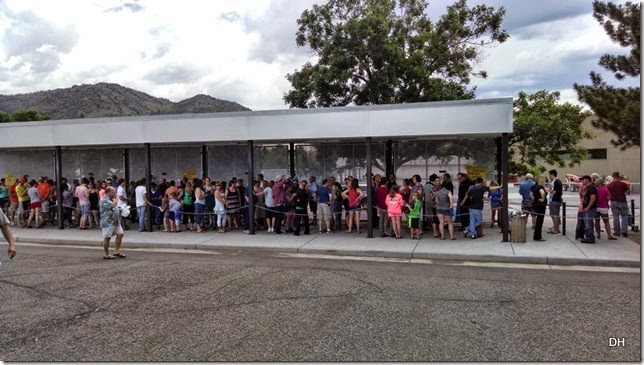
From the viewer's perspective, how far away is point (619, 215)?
12.4 meters

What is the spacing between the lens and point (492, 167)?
1466 cm

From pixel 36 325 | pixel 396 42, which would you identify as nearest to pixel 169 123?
pixel 36 325

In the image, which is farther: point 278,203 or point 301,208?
point 278,203

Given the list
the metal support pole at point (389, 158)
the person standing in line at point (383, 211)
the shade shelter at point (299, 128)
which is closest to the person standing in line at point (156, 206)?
the shade shelter at point (299, 128)

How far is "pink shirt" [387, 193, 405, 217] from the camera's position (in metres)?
12.6

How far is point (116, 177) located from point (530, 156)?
19924 mm

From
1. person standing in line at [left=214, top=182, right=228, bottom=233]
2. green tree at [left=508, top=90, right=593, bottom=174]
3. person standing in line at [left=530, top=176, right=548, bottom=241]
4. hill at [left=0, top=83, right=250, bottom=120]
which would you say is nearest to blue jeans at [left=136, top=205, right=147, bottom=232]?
person standing in line at [left=214, top=182, right=228, bottom=233]

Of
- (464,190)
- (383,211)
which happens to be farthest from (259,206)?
(464,190)

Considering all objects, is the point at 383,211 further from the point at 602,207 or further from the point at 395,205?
the point at 602,207

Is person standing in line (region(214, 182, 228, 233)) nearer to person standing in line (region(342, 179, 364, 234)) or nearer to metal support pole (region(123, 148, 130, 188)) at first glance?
person standing in line (region(342, 179, 364, 234))

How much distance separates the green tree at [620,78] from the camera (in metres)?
12.5

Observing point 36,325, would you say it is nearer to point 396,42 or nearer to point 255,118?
point 255,118

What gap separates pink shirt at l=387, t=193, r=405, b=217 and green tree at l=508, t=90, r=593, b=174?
12705mm

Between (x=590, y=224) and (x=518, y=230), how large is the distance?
5.55ft
